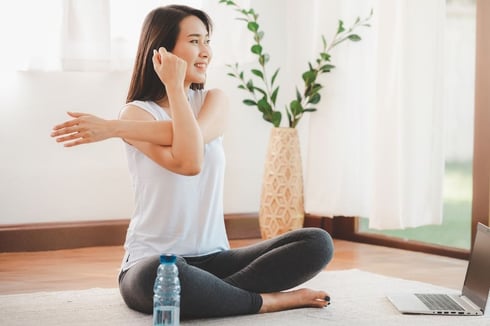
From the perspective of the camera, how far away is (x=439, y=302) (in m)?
2.43

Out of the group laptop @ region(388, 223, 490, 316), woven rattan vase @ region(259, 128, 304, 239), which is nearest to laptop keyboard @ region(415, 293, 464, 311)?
laptop @ region(388, 223, 490, 316)

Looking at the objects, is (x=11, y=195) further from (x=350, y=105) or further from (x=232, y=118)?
(x=350, y=105)

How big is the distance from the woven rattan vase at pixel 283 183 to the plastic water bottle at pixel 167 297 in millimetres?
2041

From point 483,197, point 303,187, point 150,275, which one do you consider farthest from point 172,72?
Result: point 303,187

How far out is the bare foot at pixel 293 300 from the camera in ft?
7.53

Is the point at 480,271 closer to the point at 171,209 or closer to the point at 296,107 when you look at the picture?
the point at 171,209

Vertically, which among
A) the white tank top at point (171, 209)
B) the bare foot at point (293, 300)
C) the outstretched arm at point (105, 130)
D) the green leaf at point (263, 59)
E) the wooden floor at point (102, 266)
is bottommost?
the wooden floor at point (102, 266)

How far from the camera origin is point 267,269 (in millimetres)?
2299

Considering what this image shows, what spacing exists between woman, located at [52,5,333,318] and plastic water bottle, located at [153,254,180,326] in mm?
187

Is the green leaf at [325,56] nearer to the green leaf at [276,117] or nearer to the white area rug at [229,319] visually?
the green leaf at [276,117]

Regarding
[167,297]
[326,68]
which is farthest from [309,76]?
[167,297]

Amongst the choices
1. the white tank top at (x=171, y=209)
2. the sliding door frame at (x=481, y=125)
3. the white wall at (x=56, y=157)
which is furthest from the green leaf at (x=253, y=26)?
the white tank top at (x=171, y=209)

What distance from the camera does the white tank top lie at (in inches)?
89.5

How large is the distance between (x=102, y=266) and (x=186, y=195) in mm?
1076
